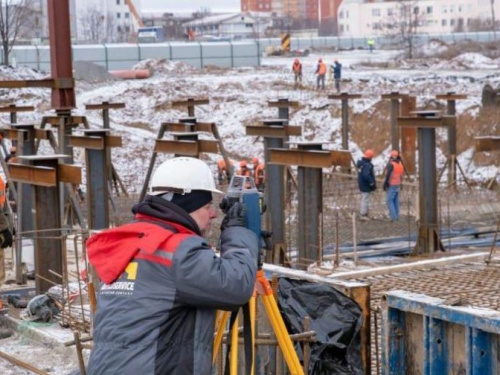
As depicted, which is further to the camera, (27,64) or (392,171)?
(27,64)

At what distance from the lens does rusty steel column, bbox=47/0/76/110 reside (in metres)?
15.4

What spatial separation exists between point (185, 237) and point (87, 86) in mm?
39354

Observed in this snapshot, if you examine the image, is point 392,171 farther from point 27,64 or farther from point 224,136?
point 27,64

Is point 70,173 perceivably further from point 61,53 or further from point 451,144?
point 451,144

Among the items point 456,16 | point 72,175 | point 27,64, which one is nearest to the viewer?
point 72,175

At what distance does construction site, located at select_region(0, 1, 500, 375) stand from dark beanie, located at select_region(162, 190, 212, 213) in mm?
522

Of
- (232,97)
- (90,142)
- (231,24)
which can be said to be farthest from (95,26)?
(90,142)

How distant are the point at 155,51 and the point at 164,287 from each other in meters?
50.3

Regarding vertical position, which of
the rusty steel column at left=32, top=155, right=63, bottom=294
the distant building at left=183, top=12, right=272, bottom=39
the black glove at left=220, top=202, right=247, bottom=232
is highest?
the distant building at left=183, top=12, right=272, bottom=39

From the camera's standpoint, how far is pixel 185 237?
12.5ft

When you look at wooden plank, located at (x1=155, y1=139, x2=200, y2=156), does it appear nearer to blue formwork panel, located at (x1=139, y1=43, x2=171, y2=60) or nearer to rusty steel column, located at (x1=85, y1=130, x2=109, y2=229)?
rusty steel column, located at (x1=85, y1=130, x2=109, y2=229)

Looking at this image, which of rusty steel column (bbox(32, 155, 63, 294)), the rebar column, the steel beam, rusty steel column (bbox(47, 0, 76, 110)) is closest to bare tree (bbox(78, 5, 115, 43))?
the rebar column

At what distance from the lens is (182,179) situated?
13.0ft

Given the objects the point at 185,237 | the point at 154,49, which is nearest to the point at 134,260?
the point at 185,237
